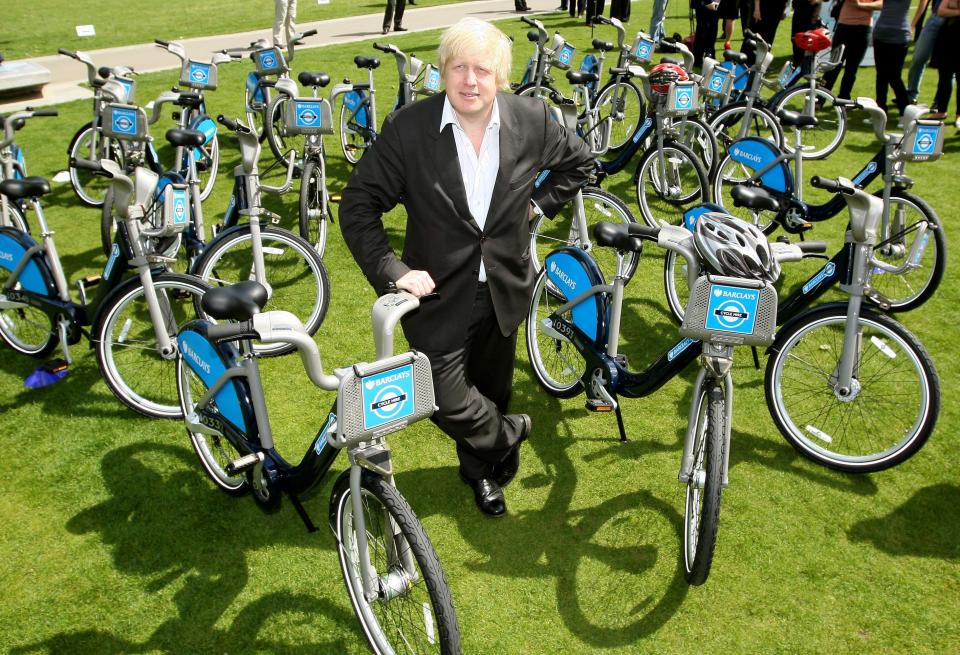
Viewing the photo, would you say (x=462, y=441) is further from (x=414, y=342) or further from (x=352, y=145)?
(x=352, y=145)

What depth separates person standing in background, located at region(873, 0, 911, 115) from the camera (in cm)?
899

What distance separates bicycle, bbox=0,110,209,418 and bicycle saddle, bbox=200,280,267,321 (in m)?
1.51

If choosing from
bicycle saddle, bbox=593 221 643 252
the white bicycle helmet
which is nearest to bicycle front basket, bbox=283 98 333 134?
bicycle saddle, bbox=593 221 643 252

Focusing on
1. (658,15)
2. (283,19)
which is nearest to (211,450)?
(283,19)

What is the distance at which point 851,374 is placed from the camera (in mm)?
3883

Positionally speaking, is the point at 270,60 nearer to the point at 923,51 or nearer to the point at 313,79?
the point at 313,79

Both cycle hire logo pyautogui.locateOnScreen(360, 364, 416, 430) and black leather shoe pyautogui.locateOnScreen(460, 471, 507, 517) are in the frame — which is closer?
cycle hire logo pyautogui.locateOnScreen(360, 364, 416, 430)

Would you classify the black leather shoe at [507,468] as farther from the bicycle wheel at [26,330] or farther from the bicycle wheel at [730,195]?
the bicycle wheel at [26,330]

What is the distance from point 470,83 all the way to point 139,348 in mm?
3242

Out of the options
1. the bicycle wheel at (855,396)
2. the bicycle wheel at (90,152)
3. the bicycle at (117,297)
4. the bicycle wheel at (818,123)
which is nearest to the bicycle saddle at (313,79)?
the bicycle wheel at (90,152)

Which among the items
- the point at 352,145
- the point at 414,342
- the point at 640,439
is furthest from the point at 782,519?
the point at 352,145

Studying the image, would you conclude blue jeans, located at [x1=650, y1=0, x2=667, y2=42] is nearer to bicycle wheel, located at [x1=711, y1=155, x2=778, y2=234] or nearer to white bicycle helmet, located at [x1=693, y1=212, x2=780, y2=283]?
bicycle wheel, located at [x1=711, y1=155, x2=778, y2=234]

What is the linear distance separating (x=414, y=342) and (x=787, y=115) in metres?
4.09

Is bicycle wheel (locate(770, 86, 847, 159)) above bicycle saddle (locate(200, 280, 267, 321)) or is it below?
below
